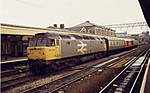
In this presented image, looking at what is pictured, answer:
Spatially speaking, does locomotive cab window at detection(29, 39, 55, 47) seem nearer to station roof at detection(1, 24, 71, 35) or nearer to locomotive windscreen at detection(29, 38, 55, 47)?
locomotive windscreen at detection(29, 38, 55, 47)

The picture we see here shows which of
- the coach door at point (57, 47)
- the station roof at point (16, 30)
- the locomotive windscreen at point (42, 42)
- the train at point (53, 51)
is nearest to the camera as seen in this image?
the train at point (53, 51)

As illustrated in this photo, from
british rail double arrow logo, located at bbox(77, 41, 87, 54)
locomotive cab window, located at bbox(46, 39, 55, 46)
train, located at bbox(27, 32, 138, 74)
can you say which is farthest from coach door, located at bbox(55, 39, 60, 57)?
british rail double arrow logo, located at bbox(77, 41, 87, 54)

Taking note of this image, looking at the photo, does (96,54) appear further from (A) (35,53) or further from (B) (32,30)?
(A) (35,53)

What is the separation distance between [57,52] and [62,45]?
39.1 inches

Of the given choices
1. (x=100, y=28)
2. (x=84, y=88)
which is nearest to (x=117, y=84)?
(x=84, y=88)

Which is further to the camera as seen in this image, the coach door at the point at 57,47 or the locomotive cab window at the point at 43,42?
the coach door at the point at 57,47

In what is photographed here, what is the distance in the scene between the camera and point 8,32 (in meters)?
19.4

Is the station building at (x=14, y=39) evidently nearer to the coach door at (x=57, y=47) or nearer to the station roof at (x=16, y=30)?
the station roof at (x=16, y=30)

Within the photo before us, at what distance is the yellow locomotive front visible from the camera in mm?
14633

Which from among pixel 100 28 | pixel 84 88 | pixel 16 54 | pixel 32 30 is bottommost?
pixel 84 88

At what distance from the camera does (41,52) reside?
14.7 metres

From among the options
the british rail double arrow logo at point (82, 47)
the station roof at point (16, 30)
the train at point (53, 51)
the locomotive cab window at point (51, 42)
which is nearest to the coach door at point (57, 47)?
the train at point (53, 51)

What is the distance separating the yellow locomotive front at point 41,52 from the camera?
48.0 feet

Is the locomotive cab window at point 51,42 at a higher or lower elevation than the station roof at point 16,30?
lower
